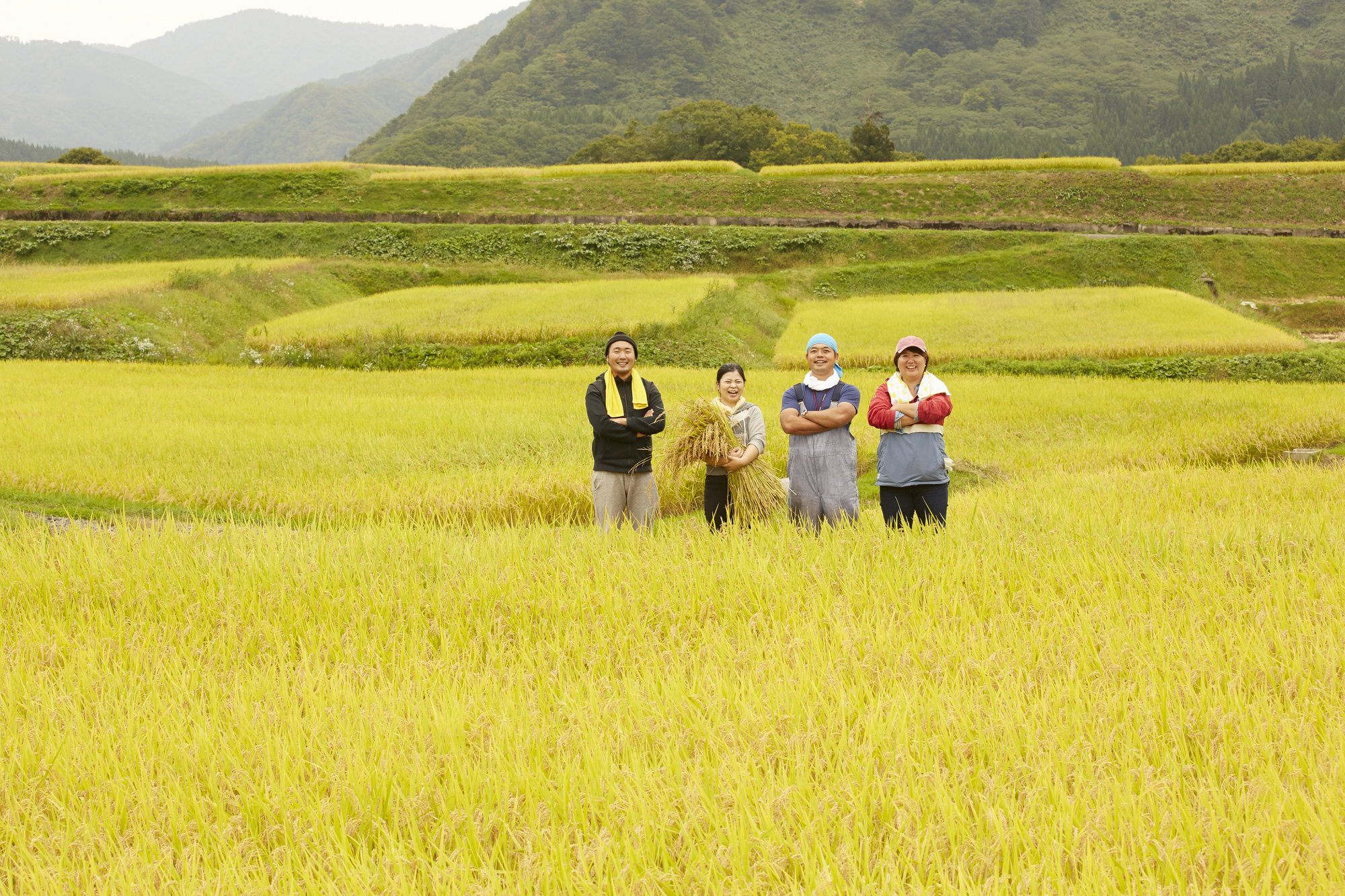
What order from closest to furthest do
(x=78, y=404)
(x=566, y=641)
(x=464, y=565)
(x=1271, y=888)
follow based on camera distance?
(x=1271, y=888), (x=566, y=641), (x=464, y=565), (x=78, y=404)

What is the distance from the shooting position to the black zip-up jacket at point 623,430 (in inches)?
250

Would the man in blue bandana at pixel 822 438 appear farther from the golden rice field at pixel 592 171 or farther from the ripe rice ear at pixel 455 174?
the ripe rice ear at pixel 455 174

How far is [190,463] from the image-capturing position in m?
→ 9.88

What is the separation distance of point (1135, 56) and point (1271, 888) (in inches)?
6699

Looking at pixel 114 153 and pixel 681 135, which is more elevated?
pixel 114 153

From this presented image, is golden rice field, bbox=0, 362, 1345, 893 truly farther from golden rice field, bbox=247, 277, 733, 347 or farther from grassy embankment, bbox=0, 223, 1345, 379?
grassy embankment, bbox=0, 223, 1345, 379

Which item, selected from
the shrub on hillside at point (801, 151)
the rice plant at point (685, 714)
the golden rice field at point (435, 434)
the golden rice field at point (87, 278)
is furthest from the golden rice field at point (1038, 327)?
the shrub on hillside at point (801, 151)

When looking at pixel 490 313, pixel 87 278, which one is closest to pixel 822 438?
pixel 490 313

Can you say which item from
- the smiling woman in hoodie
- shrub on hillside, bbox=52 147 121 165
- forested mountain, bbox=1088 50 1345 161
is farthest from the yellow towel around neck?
forested mountain, bbox=1088 50 1345 161

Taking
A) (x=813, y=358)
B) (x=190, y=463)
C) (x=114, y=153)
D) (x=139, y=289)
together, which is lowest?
(x=190, y=463)

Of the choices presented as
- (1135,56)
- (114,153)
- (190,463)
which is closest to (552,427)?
(190,463)

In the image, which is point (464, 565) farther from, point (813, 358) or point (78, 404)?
point (78, 404)

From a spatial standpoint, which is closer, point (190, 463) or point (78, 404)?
point (190, 463)

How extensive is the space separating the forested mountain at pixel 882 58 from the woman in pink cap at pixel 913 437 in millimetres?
121797
